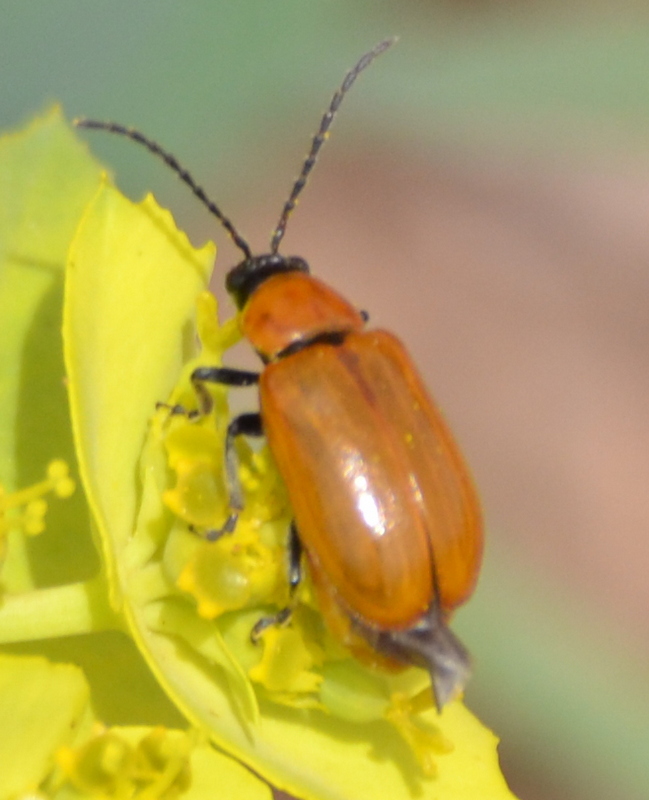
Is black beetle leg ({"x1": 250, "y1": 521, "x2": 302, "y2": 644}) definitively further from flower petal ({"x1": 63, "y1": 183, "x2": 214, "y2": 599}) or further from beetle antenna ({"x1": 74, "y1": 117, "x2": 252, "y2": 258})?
beetle antenna ({"x1": 74, "y1": 117, "x2": 252, "y2": 258})

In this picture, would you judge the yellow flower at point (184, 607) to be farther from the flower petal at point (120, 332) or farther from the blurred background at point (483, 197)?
the blurred background at point (483, 197)

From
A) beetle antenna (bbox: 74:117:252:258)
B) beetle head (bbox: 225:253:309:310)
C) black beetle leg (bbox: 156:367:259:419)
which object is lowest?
black beetle leg (bbox: 156:367:259:419)

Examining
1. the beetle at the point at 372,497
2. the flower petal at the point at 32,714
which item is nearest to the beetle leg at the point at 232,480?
the beetle at the point at 372,497

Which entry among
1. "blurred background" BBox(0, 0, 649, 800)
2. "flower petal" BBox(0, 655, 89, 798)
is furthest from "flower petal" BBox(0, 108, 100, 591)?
"blurred background" BBox(0, 0, 649, 800)

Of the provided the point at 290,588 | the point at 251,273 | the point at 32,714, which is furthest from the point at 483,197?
the point at 32,714

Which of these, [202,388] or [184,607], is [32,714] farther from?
[202,388]
